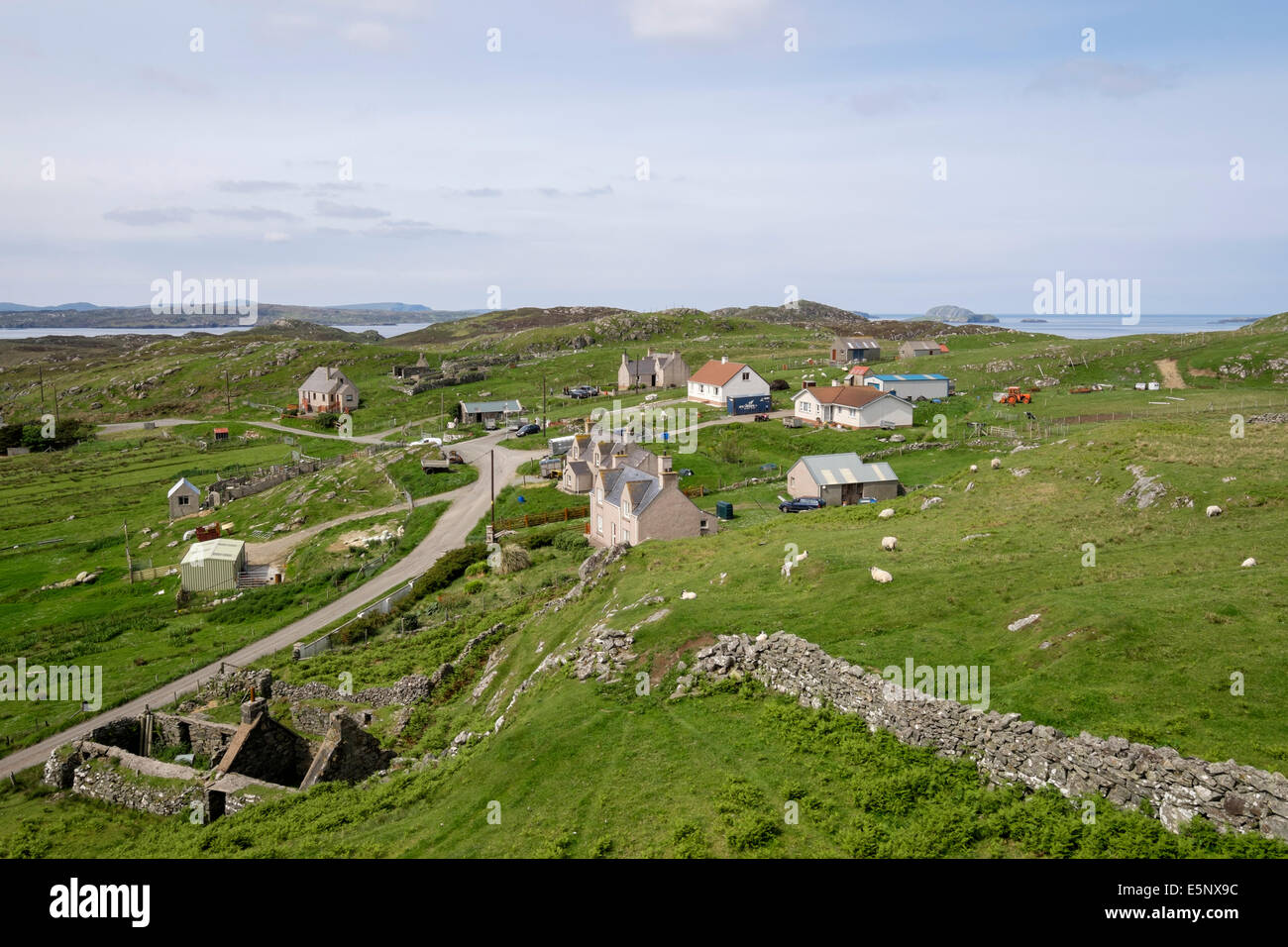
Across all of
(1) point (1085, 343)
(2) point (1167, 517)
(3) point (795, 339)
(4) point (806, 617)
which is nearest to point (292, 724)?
(4) point (806, 617)

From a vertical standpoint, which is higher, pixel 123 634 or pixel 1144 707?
pixel 1144 707

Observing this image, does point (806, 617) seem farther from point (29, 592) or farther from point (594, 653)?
point (29, 592)

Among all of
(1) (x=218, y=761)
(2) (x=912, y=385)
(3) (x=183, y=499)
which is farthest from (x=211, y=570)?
(2) (x=912, y=385)

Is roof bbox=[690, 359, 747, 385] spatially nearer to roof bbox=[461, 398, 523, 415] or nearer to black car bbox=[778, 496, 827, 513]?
roof bbox=[461, 398, 523, 415]

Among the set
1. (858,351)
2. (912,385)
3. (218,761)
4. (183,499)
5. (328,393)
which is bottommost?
(218,761)

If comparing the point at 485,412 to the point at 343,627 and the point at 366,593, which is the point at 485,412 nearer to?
the point at 366,593
